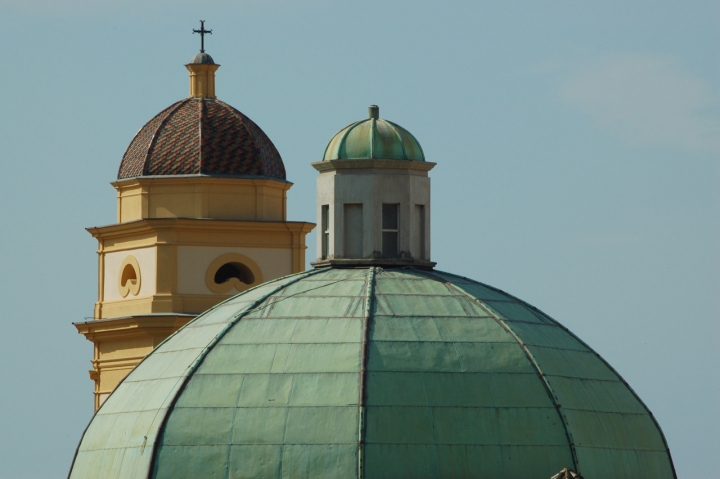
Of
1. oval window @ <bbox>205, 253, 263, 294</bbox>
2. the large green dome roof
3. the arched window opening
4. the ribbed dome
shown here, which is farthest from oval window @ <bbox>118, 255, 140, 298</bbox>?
the large green dome roof

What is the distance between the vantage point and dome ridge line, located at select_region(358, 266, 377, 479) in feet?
267

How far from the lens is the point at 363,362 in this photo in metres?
82.9

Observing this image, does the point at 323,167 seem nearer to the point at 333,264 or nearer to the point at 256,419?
the point at 333,264

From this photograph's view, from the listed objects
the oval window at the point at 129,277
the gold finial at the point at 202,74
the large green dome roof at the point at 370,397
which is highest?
the gold finial at the point at 202,74

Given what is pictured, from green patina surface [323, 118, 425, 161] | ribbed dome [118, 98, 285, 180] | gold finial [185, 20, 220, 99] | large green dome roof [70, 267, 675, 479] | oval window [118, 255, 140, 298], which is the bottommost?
large green dome roof [70, 267, 675, 479]

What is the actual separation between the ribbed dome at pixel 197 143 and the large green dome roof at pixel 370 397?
103 feet

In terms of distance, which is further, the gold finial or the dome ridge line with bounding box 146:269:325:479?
the gold finial

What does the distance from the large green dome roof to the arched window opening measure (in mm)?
31956

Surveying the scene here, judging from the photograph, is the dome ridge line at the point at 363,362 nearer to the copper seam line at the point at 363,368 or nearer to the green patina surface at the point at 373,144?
the copper seam line at the point at 363,368

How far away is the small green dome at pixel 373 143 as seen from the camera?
8769cm

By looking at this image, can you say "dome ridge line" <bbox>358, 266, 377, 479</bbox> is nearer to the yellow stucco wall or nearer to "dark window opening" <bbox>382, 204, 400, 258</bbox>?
"dark window opening" <bbox>382, 204, 400, 258</bbox>

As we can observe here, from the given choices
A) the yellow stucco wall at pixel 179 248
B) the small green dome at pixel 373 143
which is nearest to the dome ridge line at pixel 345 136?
the small green dome at pixel 373 143

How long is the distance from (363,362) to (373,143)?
707 cm

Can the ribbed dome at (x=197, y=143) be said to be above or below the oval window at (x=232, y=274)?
above
